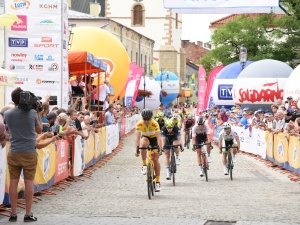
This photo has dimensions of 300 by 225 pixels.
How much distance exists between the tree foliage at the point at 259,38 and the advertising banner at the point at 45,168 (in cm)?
3968

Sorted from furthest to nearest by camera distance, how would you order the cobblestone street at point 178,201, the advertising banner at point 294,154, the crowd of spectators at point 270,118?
the crowd of spectators at point 270,118 → the advertising banner at point 294,154 → the cobblestone street at point 178,201

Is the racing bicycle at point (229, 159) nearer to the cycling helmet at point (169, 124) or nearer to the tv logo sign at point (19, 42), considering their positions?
the cycling helmet at point (169, 124)

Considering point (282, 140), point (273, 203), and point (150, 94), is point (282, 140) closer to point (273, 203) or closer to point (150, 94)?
point (273, 203)

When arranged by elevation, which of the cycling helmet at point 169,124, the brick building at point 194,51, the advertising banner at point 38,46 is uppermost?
the brick building at point 194,51

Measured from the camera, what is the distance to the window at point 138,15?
10844 centimetres

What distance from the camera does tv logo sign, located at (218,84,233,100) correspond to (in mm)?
45959

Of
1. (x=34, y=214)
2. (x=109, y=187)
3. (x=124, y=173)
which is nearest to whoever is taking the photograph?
(x=34, y=214)

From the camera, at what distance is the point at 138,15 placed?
109m

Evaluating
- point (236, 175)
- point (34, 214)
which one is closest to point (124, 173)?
point (236, 175)

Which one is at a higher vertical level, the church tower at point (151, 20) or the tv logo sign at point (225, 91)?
the church tower at point (151, 20)

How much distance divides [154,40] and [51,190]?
9035 centimetres

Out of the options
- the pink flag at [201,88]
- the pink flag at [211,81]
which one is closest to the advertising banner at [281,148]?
the pink flag at [211,81]

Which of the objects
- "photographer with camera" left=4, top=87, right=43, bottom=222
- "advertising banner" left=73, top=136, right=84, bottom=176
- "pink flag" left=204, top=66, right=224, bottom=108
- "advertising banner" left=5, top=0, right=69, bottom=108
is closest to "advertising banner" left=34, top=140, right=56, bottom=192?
"advertising banner" left=73, top=136, right=84, bottom=176

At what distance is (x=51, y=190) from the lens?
17203mm
